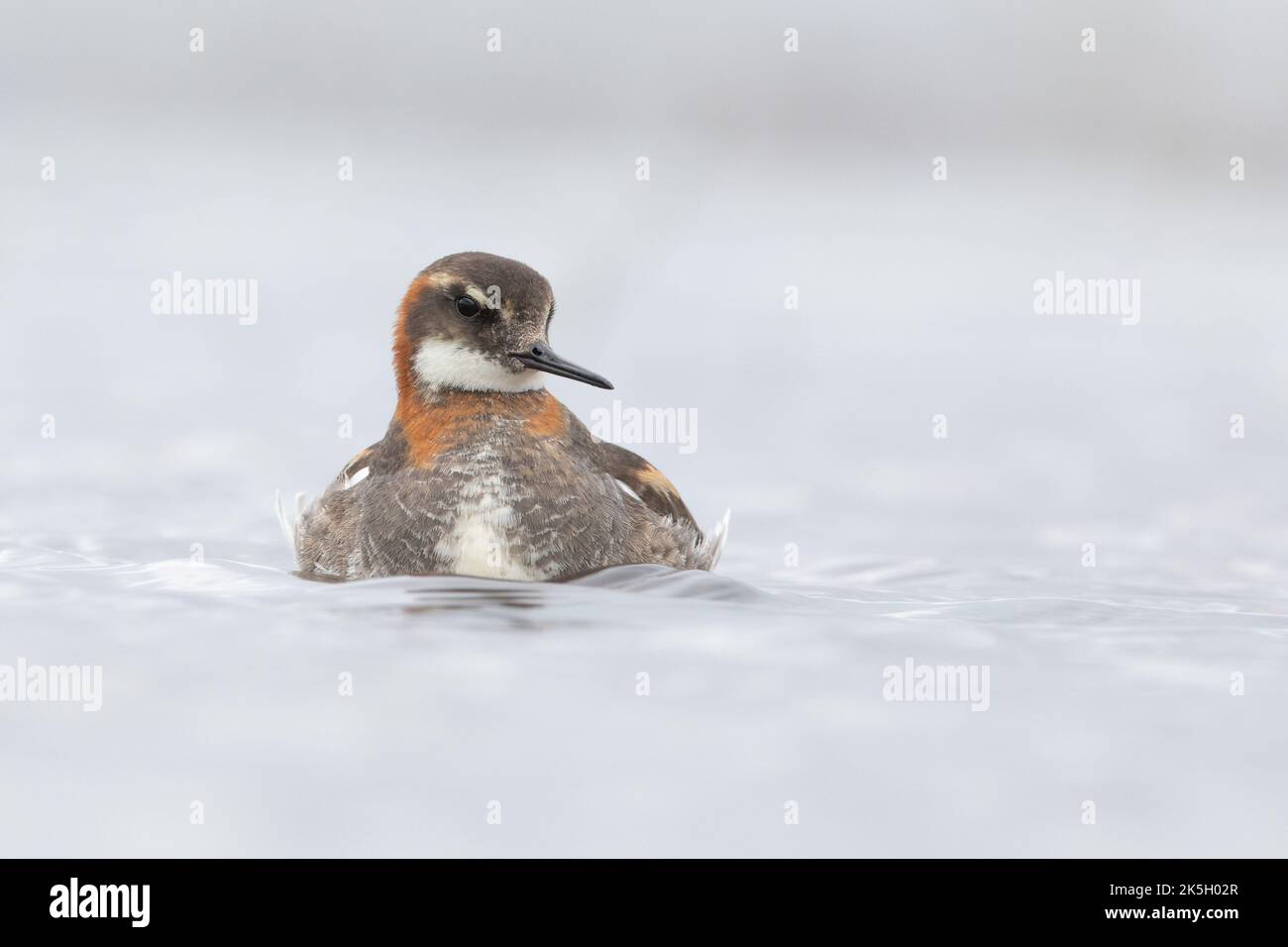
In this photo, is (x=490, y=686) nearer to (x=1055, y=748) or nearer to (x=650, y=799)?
(x=650, y=799)

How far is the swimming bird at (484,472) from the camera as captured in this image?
318 inches

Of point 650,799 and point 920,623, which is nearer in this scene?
point 650,799

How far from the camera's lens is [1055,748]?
6.36 m

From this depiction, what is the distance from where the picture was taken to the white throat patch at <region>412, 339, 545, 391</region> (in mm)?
8477

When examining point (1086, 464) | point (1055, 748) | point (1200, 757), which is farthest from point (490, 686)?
point (1086, 464)

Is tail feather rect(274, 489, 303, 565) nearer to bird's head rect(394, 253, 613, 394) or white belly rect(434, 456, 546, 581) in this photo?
bird's head rect(394, 253, 613, 394)

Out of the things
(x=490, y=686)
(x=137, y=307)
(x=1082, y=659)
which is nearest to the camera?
(x=490, y=686)

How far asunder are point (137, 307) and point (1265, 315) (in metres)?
8.76
